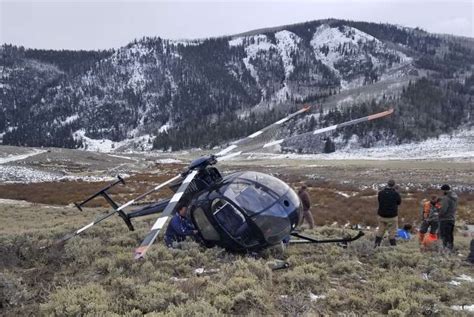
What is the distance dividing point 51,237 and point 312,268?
8435 mm

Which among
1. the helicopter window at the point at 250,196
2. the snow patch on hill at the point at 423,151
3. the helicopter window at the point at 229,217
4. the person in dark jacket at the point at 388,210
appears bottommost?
the snow patch on hill at the point at 423,151

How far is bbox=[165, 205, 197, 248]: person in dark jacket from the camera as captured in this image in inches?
411

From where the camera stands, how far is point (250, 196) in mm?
9188

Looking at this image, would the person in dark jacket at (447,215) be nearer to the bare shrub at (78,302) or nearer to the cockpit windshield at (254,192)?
the cockpit windshield at (254,192)

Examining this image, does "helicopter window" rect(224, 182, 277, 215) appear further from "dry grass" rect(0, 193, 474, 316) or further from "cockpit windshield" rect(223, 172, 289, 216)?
"dry grass" rect(0, 193, 474, 316)

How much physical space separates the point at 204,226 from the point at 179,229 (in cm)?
106

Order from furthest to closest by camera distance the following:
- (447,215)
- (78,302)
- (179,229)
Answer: (447,215), (179,229), (78,302)

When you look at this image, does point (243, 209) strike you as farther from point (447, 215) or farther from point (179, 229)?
point (447, 215)

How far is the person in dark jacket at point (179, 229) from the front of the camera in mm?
10438

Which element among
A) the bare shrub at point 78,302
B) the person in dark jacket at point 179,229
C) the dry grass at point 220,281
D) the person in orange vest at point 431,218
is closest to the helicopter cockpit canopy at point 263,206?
the dry grass at point 220,281

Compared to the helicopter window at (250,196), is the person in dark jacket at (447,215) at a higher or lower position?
lower

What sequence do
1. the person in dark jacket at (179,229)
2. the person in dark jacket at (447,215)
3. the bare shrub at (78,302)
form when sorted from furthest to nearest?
1. the person in dark jacket at (447,215)
2. the person in dark jacket at (179,229)
3. the bare shrub at (78,302)

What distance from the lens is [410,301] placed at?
7.27 metres

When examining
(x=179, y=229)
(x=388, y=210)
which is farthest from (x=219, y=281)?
(x=388, y=210)
